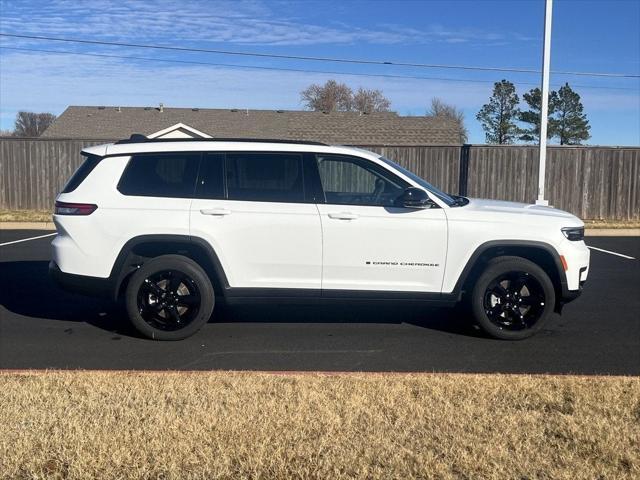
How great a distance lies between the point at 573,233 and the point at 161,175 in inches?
156

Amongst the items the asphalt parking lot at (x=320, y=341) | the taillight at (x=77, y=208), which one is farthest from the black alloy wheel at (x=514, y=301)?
the taillight at (x=77, y=208)

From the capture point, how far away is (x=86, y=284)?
20.1ft

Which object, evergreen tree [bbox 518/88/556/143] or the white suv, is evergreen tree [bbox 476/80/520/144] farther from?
the white suv

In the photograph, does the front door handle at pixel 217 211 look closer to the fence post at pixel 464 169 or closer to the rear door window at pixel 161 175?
the rear door window at pixel 161 175

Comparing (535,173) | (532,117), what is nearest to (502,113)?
(532,117)

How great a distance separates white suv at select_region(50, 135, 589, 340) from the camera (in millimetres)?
6031

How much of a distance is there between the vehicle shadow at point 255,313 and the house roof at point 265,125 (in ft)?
66.4

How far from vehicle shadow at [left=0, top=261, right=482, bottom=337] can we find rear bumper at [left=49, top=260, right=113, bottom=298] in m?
0.59

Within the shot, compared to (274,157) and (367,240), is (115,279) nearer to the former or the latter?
(274,157)

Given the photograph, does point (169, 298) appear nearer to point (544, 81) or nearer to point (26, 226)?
point (26, 226)

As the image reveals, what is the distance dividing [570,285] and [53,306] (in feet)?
18.8

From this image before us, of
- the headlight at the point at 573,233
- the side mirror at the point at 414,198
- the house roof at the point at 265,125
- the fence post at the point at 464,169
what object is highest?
the house roof at the point at 265,125

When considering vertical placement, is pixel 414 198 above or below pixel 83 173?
below

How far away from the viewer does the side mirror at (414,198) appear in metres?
5.97
